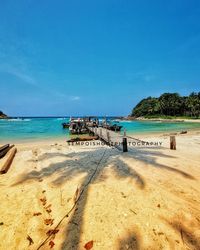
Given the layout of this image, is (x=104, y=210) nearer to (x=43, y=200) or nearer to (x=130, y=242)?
(x=130, y=242)

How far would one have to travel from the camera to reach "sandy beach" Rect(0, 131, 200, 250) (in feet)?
11.0

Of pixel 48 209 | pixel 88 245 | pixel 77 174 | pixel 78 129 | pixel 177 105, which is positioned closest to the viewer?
pixel 88 245

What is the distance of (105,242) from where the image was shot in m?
3.28

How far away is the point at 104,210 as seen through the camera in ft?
13.4

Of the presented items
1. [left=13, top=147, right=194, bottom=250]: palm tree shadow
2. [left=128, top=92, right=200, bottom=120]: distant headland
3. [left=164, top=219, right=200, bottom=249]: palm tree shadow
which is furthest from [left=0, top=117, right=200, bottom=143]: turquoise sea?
[left=128, top=92, right=200, bottom=120]: distant headland

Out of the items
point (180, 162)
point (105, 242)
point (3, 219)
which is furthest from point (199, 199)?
point (3, 219)

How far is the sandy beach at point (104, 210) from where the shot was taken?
11.0 ft

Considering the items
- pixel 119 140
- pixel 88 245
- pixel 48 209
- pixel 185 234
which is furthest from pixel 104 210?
pixel 119 140

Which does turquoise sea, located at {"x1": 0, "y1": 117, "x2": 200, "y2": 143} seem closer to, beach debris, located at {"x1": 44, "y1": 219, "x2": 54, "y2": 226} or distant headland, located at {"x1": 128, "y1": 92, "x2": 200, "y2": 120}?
beach debris, located at {"x1": 44, "y1": 219, "x2": 54, "y2": 226}

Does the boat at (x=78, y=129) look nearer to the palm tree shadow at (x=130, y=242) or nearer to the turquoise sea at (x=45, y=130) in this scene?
the turquoise sea at (x=45, y=130)

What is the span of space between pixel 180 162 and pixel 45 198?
535 cm

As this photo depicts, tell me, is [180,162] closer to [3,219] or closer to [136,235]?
[136,235]

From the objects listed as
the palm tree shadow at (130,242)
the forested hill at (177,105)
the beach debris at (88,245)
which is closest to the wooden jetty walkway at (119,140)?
the palm tree shadow at (130,242)

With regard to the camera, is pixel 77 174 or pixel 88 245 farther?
pixel 77 174
